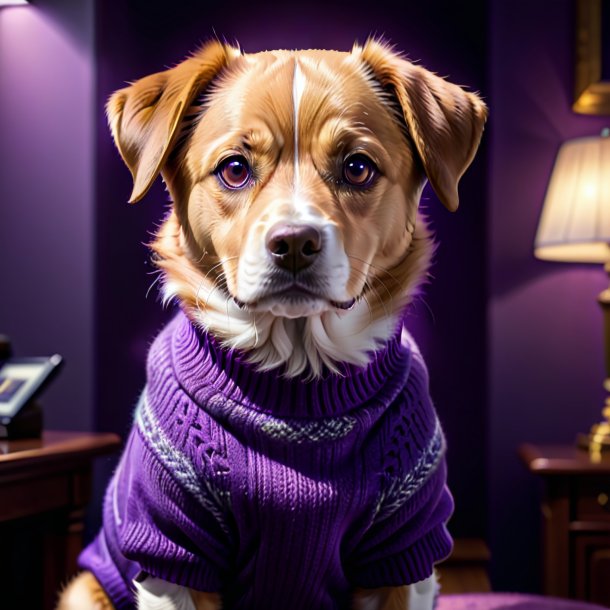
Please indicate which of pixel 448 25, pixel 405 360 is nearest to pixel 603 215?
pixel 448 25

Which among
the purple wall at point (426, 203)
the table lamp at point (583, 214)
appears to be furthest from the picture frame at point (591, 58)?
the purple wall at point (426, 203)

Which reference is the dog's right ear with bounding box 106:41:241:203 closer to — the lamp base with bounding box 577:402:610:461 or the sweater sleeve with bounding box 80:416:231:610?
the sweater sleeve with bounding box 80:416:231:610

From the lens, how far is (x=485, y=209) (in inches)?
86.9

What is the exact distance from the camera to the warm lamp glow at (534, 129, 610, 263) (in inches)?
73.8

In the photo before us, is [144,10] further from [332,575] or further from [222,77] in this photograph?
[332,575]

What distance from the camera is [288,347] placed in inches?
38.5

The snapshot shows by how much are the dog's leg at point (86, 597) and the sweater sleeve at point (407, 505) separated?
0.37 meters

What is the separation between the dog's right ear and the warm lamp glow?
1156 millimetres

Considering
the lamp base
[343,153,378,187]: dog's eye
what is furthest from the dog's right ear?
the lamp base

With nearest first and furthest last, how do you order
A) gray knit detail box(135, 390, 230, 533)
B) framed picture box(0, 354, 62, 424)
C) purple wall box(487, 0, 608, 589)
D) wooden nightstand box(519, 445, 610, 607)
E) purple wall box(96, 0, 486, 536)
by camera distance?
gray knit detail box(135, 390, 230, 533), framed picture box(0, 354, 62, 424), wooden nightstand box(519, 445, 610, 607), purple wall box(96, 0, 486, 536), purple wall box(487, 0, 608, 589)

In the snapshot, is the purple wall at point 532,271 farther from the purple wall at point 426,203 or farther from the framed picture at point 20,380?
the framed picture at point 20,380

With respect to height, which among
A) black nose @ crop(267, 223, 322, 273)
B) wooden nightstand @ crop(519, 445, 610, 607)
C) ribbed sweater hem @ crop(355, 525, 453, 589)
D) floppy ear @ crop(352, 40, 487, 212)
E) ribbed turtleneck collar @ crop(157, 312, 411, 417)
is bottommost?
wooden nightstand @ crop(519, 445, 610, 607)

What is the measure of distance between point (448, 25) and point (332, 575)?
1.59 meters

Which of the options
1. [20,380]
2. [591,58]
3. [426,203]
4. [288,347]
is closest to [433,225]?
[426,203]
